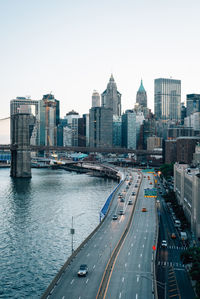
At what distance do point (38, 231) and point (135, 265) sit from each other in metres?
23.5

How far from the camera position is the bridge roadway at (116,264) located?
2875 cm

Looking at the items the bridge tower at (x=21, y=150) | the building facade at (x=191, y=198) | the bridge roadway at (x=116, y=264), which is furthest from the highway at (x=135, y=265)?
the bridge tower at (x=21, y=150)

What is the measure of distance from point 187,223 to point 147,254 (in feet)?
58.0

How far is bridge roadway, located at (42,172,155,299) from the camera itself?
2875cm

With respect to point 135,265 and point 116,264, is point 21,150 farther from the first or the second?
point 135,265

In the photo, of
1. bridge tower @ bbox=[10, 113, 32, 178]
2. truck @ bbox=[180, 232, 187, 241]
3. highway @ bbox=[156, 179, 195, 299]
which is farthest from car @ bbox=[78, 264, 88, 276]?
bridge tower @ bbox=[10, 113, 32, 178]

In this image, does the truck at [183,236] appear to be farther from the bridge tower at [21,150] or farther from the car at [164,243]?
the bridge tower at [21,150]

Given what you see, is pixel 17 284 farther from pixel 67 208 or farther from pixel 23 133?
pixel 23 133

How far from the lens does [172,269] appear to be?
36.5 meters

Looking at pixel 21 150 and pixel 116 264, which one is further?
pixel 21 150

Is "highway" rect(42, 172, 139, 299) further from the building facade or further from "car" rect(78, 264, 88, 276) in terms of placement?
the building facade

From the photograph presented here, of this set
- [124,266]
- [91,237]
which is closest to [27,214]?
[91,237]

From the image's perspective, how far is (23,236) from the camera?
5191cm

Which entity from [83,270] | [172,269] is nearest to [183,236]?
[172,269]
